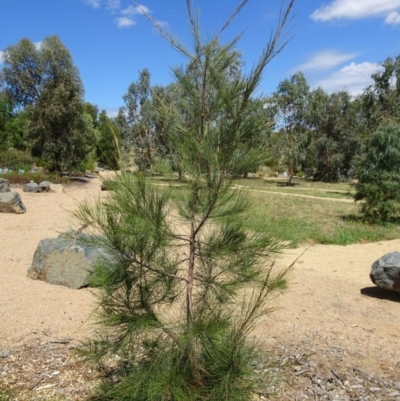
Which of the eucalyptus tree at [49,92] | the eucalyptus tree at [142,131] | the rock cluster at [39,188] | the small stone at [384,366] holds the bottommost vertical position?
the small stone at [384,366]

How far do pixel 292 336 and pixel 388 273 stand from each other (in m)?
2.23

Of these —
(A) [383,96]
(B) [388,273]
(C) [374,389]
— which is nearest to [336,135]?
(A) [383,96]

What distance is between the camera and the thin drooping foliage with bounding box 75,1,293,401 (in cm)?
202

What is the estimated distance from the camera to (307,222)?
457 inches

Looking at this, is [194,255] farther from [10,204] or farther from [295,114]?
[295,114]

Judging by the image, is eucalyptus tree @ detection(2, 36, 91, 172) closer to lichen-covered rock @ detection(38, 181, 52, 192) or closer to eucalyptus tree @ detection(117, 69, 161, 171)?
lichen-covered rock @ detection(38, 181, 52, 192)

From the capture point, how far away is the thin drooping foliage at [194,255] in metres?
2.02

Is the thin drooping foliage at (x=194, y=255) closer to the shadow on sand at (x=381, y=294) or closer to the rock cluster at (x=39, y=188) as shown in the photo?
the shadow on sand at (x=381, y=294)

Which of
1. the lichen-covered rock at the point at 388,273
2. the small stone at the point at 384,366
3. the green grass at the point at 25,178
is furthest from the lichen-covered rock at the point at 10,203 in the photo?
the small stone at the point at 384,366

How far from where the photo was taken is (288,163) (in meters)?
28.8

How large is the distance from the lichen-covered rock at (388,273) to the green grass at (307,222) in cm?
113

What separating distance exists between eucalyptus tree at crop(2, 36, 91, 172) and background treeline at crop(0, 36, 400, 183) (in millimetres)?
59

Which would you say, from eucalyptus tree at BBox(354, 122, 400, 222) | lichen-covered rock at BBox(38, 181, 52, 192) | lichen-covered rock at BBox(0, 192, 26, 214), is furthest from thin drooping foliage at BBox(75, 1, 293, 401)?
lichen-covered rock at BBox(38, 181, 52, 192)

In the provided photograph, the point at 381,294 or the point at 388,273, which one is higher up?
the point at 388,273
